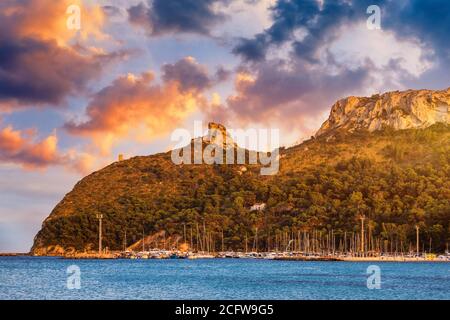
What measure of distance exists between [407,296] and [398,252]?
10777 centimetres

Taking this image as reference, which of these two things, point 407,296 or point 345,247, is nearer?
point 407,296

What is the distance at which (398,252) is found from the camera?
7037 inches

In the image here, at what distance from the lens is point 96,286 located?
3425 inches
